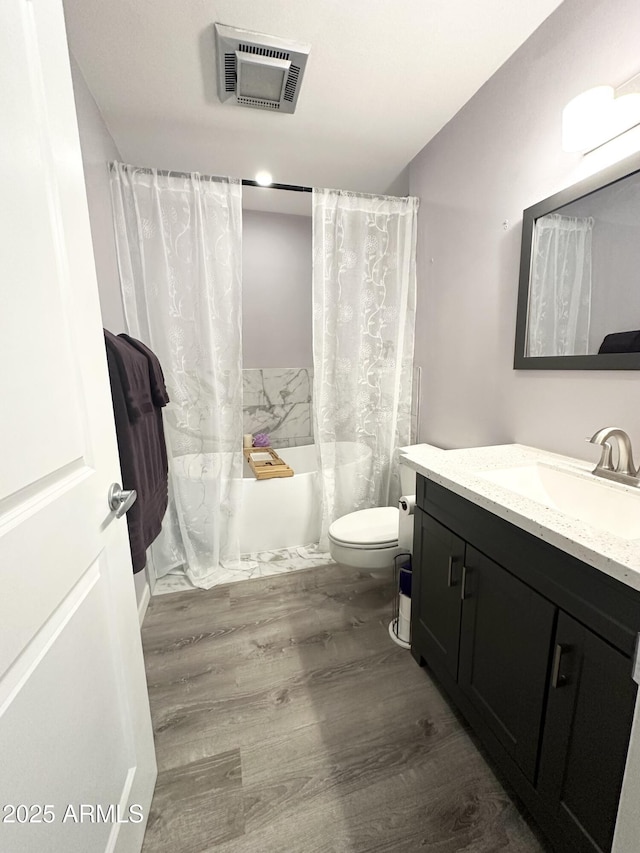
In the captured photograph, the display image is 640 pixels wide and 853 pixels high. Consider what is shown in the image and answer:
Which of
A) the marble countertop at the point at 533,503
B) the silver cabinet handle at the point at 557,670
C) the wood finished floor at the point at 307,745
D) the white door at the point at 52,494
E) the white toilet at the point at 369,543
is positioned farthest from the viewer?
the white toilet at the point at 369,543

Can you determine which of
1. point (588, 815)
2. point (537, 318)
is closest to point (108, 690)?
point (588, 815)

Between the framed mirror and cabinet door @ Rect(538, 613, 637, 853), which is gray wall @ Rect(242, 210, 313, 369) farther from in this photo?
cabinet door @ Rect(538, 613, 637, 853)

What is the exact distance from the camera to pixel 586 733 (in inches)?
29.6

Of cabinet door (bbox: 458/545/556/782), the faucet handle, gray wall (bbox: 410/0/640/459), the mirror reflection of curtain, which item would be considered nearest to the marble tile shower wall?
gray wall (bbox: 410/0/640/459)

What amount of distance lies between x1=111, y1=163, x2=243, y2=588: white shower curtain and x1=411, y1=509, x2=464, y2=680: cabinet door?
45.3 inches

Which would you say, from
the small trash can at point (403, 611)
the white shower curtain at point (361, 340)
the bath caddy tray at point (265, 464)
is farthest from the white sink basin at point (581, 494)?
the bath caddy tray at point (265, 464)

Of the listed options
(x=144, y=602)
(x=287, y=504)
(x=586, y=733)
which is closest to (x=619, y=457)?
(x=586, y=733)

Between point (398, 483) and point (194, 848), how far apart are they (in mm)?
1864

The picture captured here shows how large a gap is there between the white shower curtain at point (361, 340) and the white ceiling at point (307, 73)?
33 centimetres

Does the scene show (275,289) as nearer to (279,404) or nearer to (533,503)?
(279,404)

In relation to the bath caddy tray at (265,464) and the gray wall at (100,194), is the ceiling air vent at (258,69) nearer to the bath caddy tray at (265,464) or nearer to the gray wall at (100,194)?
the gray wall at (100,194)

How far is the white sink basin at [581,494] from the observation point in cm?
100

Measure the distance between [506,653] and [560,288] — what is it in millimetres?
1287

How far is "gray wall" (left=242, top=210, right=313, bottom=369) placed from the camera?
295 cm
